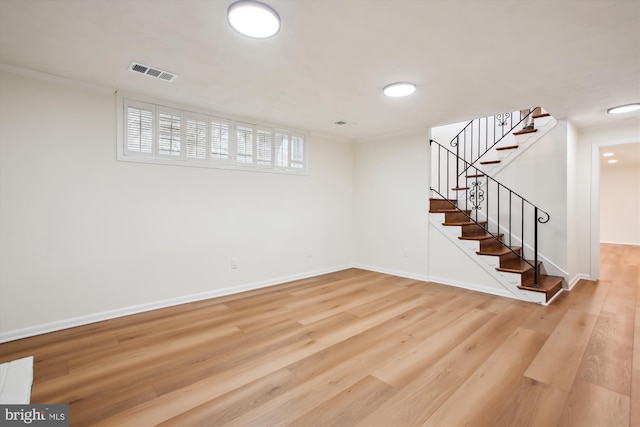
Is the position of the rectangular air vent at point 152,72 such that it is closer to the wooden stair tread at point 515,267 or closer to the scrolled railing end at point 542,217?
the wooden stair tread at point 515,267

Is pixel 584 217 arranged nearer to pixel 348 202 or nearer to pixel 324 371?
pixel 348 202

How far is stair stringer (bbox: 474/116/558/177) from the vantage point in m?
4.39

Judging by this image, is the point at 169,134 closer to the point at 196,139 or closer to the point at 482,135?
the point at 196,139

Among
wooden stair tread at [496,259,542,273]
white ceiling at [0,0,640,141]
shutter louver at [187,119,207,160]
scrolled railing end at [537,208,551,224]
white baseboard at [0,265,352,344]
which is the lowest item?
white baseboard at [0,265,352,344]

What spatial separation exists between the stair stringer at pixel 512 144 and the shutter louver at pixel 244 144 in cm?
399

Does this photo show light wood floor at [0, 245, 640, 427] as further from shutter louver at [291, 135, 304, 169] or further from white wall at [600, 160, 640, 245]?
white wall at [600, 160, 640, 245]

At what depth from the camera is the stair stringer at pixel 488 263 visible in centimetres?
378

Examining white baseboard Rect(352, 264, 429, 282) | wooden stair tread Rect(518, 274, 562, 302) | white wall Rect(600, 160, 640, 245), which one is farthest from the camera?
white wall Rect(600, 160, 640, 245)

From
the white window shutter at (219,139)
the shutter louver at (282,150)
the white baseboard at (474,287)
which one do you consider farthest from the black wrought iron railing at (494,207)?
the white window shutter at (219,139)

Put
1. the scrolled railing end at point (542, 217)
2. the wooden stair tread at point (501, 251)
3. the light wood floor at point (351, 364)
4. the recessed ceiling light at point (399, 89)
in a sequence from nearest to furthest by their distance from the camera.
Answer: the light wood floor at point (351, 364) → the recessed ceiling light at point (399, 89) → the wooden stair tread at point (501, 251) → the scrolled railing end at point (542, 217)

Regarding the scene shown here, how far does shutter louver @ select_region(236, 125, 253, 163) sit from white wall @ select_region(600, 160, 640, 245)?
35.9ft

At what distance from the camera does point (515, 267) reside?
13.6 feet

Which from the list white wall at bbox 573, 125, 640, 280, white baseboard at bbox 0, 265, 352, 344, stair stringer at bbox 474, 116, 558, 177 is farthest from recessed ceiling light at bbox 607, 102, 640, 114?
white baseboard at bbox 0, 265, 352, 344

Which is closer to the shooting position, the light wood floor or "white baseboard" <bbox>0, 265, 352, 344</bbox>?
the light wood floor
